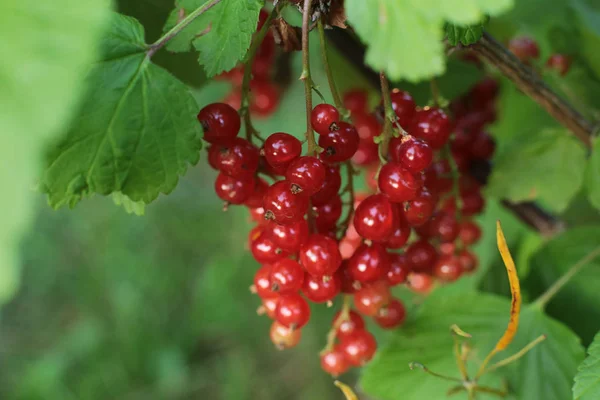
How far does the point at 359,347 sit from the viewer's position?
58 centimetres

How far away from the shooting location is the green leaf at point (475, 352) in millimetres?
614

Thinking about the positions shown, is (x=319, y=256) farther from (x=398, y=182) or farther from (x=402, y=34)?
(x=402, y=34)

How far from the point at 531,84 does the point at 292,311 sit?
0.35 meters

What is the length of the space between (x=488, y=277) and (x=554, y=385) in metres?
0.24

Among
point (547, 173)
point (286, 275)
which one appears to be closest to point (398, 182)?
point (286, 275)

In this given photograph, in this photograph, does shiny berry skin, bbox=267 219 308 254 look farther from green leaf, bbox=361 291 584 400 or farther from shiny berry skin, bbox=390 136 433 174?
green leaf, bbox=361 291 584 400

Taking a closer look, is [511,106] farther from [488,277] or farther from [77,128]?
[77,128]

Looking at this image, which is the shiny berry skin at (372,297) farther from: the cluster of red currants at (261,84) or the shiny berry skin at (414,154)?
the cluster of red currants at (261,84)

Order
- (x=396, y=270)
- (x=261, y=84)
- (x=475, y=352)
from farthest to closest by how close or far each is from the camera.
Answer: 1. (x=261, y=84)
2. (x=475, y=352)
3. (x=396, y=270)

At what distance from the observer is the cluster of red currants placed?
83 centimetres

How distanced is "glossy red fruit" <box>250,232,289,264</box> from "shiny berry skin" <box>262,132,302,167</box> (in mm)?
82

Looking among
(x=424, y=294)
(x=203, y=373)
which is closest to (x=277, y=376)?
(x=203, y=373)

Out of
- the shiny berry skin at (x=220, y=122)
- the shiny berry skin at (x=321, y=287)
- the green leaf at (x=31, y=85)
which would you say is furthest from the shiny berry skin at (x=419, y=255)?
the green leaf at (x=31, y=85)

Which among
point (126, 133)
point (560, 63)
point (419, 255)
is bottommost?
point (419, 255)
